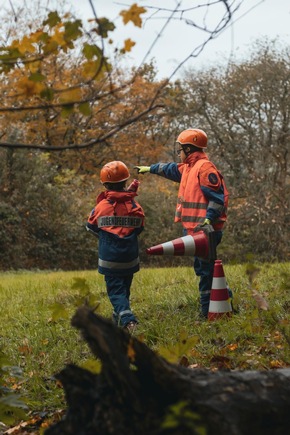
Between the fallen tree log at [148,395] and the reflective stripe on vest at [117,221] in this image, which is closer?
the fallen tree log at [148,395]

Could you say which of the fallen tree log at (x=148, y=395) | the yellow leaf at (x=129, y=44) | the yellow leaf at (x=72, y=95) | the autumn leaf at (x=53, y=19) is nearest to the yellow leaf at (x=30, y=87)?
the yellow leaf at (x=72, y=95)

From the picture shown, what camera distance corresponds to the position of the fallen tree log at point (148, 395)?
2.25 meters

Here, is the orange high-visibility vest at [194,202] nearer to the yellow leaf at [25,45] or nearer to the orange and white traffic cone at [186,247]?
the orange and white traffic cone at [186,247]

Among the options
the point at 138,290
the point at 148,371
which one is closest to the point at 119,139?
the point at 138,290

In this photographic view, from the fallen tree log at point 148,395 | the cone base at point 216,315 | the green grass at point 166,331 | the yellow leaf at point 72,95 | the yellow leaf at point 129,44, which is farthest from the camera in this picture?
the cone base at point 216,315

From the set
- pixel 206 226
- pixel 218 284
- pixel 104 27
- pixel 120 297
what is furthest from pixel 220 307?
pixel 104 27

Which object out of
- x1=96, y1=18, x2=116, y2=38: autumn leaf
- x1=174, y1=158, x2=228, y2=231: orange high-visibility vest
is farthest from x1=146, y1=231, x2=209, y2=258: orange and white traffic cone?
x1=96, y1=18, x2=116, y2=38: autumn leaf

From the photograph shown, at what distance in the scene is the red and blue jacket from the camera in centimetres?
667

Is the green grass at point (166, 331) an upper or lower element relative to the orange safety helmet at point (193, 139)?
lower

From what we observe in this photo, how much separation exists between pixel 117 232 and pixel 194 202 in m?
0.74

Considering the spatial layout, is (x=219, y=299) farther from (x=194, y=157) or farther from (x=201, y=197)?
(x=194, y=157)

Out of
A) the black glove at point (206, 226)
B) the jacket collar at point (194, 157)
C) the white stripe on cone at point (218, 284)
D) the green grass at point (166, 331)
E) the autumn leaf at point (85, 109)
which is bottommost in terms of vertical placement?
the green grass at point (166, 331)

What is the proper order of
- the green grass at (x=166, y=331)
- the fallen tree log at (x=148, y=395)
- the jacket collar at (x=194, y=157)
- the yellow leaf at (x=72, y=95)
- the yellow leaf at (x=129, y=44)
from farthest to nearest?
the jacket collar at (x=194, y=157)
the green grass at (x=166, y=331)
the yellow leaf at (x=129, y=44)
the yellow leaf at (x=72, y=95)
the fallen tree log at (x=148, y=395)

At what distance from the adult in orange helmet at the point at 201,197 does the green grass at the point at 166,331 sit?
0.37m
